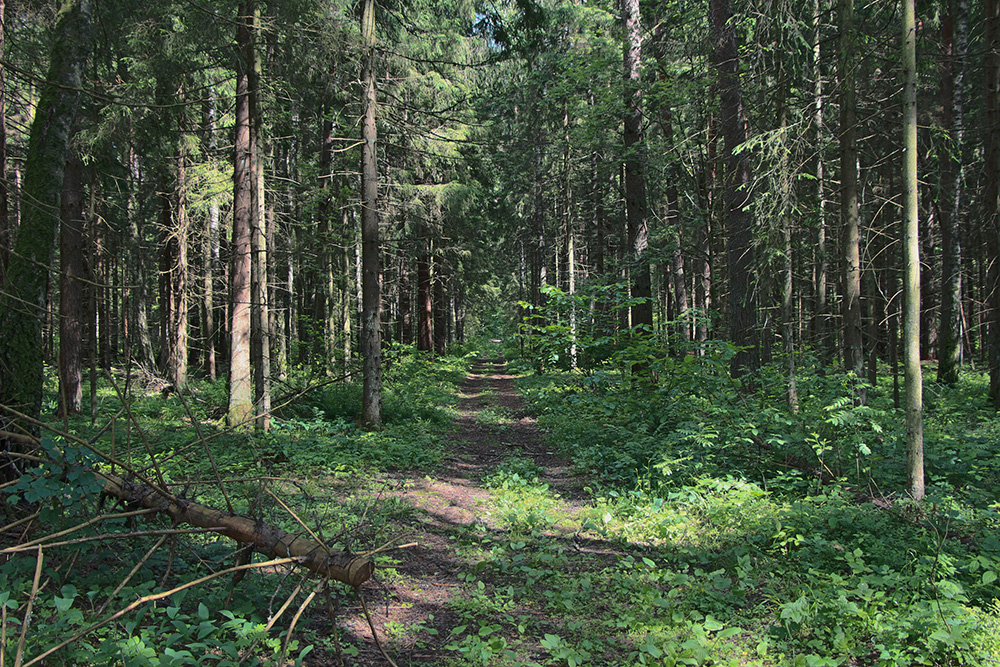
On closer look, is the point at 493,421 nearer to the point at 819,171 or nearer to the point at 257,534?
the point at 257,534

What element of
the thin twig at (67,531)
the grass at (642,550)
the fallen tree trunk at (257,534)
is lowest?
the grass at (642,550)

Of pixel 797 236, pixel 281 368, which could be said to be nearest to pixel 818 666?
pixel 797 236

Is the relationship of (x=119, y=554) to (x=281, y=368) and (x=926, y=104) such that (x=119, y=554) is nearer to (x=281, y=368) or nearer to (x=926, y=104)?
(x=281, y=368)

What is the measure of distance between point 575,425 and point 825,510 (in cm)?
535

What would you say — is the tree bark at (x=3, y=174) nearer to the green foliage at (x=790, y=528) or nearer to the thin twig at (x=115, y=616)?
the thin twig at (x=115, y=616)

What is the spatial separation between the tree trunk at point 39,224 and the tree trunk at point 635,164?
9.72 metres

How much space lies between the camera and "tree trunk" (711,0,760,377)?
9.45 meters

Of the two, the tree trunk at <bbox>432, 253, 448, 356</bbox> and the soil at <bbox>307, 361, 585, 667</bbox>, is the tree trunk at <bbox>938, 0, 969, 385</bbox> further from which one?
the tree trunk at <bbox>432, 253, 448, 356</bbox>

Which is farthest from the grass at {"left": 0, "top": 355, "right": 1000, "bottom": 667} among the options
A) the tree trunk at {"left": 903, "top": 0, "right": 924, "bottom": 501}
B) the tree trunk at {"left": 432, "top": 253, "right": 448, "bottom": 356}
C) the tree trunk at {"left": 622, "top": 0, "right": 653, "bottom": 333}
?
the tree trunk at {"left": 432, "top": 253, "right": 448, "bottom": 356}

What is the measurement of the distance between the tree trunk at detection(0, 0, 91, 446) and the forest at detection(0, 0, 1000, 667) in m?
0.03

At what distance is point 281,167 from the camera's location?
21.9 metres

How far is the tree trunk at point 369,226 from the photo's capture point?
32.7 ft

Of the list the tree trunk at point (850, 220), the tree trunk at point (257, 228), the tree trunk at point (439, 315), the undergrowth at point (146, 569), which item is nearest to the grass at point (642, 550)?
the undergrowth at point (146, 569)

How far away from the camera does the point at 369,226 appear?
10.1 meters
